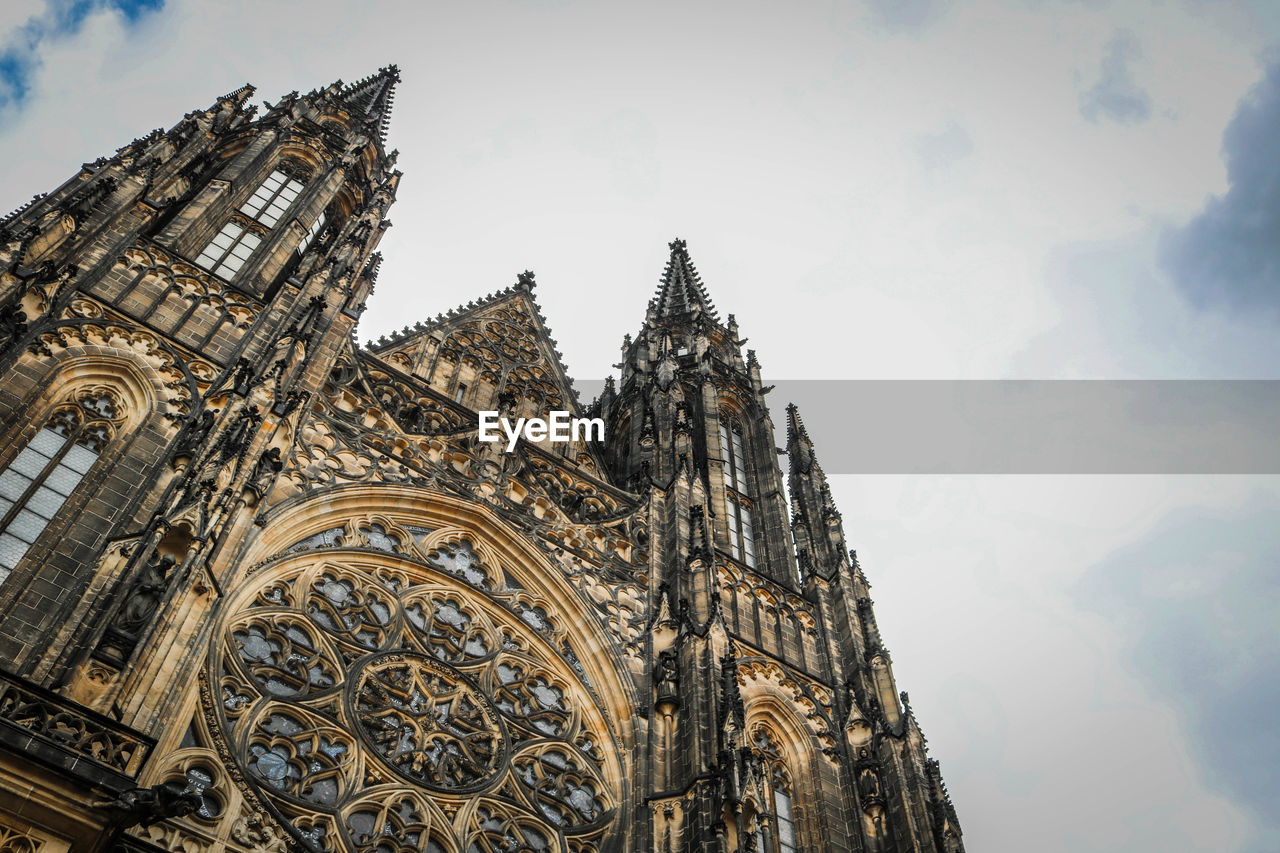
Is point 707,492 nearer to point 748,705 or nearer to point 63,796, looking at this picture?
point 748,705

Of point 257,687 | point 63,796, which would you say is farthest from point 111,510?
point 63,796

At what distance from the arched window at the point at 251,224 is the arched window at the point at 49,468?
399 cm

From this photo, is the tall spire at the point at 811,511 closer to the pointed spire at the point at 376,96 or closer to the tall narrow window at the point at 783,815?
the tall narrow window at the point at 783,815

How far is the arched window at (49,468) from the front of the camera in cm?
1014

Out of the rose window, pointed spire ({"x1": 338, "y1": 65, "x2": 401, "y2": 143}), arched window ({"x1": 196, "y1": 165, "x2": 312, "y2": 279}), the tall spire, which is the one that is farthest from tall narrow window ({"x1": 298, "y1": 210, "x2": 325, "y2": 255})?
the tall spire

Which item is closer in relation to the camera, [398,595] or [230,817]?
[230,817]

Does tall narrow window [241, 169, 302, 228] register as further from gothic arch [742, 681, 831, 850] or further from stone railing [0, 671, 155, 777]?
stone railing [0, 671, 155, 777]

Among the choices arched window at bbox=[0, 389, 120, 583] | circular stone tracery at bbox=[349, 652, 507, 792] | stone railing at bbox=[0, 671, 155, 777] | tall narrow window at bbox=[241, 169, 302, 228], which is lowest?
stone railing at bbox=[0, 671, 155, 777]

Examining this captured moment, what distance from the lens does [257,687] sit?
10500mm

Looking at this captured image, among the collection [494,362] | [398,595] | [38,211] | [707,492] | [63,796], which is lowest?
[63,796]

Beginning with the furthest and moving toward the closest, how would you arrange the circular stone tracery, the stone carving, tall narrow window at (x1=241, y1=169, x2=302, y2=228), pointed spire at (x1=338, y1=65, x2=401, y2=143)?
pointed spire at (x1=338, y1=65, x2=401, y2=143) → tall narrow window at (x1=241, y1=169, x2=302, y2=228) → the circular stone tracery → the stone carving

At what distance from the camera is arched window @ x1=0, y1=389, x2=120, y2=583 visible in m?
10.1

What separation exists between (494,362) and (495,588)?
5972 millimetres

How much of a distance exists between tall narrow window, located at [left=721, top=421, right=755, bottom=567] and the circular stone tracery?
22.9 feet
